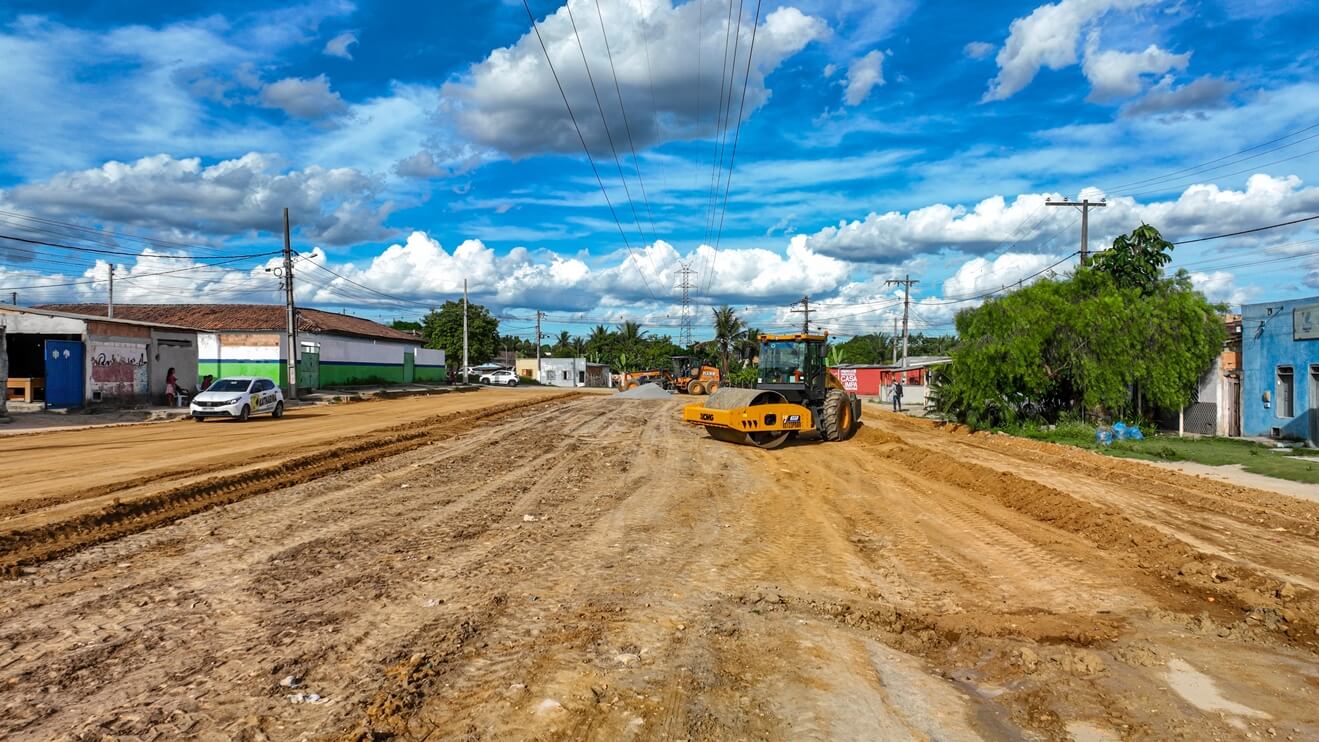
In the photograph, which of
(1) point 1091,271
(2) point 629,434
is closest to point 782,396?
(2) point 629,434

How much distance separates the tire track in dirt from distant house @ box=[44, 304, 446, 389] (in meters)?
22.7

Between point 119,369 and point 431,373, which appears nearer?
point 119,369

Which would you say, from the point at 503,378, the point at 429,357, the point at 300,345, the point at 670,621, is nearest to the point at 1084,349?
the point at 670,621

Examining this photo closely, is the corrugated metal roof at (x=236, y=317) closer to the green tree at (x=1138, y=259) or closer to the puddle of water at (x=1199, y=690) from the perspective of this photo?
the green tree at (x=1138, y=259)

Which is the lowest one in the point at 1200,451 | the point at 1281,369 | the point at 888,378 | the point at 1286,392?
the point at 1200,451

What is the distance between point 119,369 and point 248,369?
1682 cm

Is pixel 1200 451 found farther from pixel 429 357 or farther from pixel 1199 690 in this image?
pixel 429 357

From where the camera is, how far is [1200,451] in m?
18.9

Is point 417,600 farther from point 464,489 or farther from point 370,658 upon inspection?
point 464,489

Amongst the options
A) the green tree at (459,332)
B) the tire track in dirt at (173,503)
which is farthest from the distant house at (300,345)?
the tire track in dirt at (173,503)

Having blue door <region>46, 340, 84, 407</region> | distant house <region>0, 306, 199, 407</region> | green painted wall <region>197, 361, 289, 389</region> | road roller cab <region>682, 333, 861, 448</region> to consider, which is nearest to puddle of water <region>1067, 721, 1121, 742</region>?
road roller cab <region>682, 333, 861, 448</region>

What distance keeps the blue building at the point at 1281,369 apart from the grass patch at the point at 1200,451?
3.06ft

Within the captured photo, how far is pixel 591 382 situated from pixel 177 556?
284ft

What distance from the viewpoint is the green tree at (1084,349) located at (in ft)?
75.5
